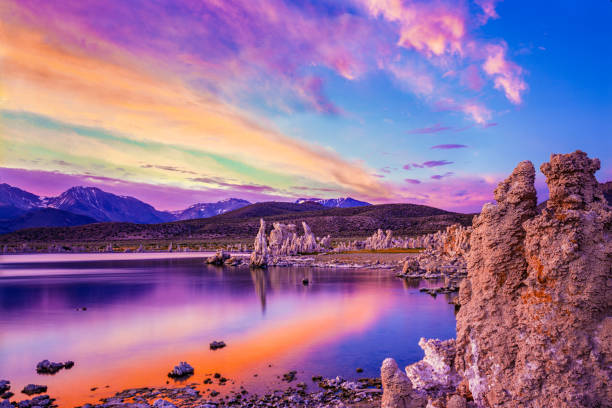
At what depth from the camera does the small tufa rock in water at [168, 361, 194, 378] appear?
12.8 meters

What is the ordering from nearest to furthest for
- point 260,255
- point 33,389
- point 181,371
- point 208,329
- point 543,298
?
point 543,298 < point 33,389 < point 181,371 < point 208,329 < point 260,255

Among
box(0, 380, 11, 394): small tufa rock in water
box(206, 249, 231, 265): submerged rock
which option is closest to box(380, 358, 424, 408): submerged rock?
box(0, 380, 11, 394): small tufa rock in water

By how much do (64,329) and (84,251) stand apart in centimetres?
8962

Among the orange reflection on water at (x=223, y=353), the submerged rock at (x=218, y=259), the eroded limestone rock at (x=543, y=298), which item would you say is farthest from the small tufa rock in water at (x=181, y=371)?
the submerged rock at (x=218, y=259)

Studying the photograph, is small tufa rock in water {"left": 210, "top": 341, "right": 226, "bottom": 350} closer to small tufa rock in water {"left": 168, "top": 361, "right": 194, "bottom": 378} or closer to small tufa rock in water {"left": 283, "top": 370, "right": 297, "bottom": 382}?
small tufa rock in water {"left": 168, "top": 361, "right": 194, "bottom": 378}

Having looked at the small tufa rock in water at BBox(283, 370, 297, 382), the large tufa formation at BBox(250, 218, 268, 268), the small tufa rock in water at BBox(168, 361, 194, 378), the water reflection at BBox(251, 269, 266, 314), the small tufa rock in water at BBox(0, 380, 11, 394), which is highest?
the large tufa formation at BBox(250, 218, 268, 268)

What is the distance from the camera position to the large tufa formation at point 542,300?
6.00m

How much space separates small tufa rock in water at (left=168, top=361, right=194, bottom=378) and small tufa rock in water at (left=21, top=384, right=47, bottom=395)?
11.4 feet

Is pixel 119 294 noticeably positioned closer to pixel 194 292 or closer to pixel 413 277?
pixel 194 292

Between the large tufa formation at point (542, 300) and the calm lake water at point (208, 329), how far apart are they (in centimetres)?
643

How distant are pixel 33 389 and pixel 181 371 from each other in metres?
4.04

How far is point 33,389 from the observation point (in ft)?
38.3

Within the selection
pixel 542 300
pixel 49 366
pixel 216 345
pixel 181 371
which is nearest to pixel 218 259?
pixel 216 345

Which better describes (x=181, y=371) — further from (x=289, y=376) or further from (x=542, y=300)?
(x=542, y=300)
